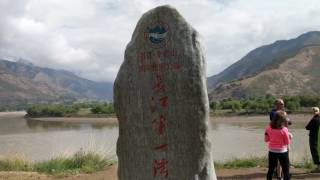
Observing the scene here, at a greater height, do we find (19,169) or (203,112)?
(203,112)

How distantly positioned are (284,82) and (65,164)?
112 metres

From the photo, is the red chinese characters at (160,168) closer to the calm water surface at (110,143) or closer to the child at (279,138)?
the calm water surface at (110,143)

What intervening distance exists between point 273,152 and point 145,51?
3006 millimetres

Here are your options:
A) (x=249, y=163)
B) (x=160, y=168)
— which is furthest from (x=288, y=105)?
(x=160, y=168)

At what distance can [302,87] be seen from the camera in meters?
117

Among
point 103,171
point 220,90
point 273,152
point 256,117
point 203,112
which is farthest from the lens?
point 220,90

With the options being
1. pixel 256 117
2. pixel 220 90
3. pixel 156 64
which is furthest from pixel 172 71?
pixel 220 90

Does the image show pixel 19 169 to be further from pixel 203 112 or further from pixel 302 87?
pixel 302 87

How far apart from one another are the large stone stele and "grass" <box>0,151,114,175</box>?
19.7 ft

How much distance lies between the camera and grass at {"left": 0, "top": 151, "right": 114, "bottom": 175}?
45.6 ft

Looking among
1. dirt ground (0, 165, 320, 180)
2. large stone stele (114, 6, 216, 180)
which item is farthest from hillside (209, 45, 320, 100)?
large stone stele (114, 6, 216, 180)

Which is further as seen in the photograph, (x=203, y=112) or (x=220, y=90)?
(x=220, y=90)

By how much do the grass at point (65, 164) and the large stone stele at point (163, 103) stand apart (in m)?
5.99

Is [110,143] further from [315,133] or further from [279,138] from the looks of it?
[279,138]
